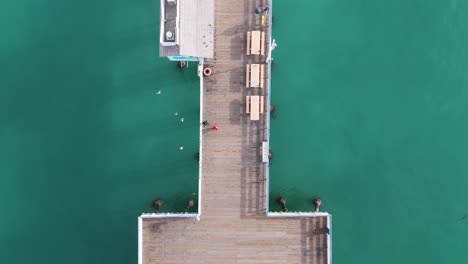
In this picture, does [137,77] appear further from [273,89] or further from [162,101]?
[273,89]

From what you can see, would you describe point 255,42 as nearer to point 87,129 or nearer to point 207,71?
point 207,71

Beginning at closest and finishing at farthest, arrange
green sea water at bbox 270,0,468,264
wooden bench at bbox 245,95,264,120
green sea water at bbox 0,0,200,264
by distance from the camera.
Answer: wooden bench at bbox 245,95,264,120 < green sea water at bbox 0,0,200,264 < green sea water at bbox 270,0,468,264

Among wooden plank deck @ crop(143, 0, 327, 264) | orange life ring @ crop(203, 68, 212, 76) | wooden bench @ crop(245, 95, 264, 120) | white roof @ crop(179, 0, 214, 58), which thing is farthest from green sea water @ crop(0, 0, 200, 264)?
wooden bench @ crop(245, 95, 264, 120)

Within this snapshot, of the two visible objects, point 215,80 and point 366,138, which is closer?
point 215,80

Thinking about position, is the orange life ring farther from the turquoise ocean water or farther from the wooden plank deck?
the turquoise ocean water

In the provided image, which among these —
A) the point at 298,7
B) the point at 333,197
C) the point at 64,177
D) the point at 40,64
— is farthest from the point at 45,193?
the point at 298,7

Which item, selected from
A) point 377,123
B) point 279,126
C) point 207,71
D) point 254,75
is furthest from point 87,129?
point 377,123
